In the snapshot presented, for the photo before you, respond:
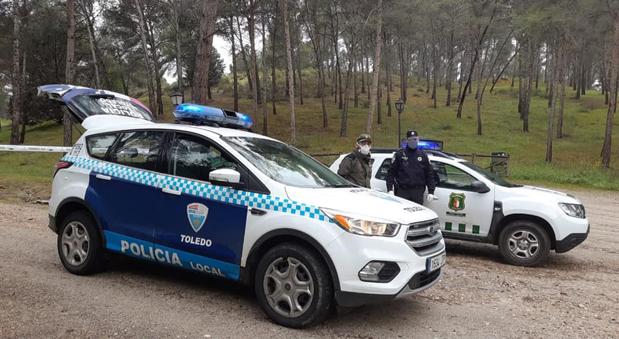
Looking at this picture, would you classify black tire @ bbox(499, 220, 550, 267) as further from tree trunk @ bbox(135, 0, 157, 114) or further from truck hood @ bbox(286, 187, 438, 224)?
tree trunk @ bbox(135, 0, 157, 114)

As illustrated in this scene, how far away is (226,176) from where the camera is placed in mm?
4461

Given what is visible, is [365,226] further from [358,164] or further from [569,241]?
[569,241]

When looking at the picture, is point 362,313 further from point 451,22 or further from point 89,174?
point 451,22

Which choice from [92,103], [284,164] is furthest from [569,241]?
[92,103]

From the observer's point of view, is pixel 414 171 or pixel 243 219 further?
pixel 414 171

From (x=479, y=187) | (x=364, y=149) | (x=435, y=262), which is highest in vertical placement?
(x=364, y=149)

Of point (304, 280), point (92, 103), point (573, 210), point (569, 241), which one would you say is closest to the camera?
point (304, 280)

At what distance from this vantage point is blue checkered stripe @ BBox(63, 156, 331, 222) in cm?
429

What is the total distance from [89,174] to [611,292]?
20.8 ft

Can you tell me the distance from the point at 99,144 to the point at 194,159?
1485 millimetres

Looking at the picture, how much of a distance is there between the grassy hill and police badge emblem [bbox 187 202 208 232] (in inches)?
403

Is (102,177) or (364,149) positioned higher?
(364,149)

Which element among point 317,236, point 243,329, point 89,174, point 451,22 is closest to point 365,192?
point 317,236

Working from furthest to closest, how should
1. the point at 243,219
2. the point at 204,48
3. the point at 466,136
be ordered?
the point at 466,136
the point at 204,48
the point at 243,219
